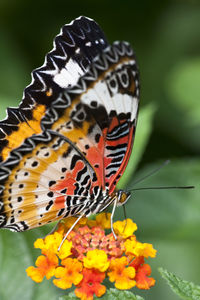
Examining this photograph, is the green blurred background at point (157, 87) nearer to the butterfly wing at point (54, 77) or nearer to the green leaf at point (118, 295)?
the butterfly wing at point (54, 77)

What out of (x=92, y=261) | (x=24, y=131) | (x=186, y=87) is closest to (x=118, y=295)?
(x=92, y=261)

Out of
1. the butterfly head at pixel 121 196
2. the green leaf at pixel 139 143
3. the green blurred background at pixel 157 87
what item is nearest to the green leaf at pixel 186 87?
the green blurred background at pixel 157 87

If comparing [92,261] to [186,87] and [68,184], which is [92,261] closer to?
[68,184]

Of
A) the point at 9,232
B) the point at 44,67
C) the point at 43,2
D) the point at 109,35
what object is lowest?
the point at 9,232

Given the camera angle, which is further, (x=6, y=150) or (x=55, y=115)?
(x=6, y=150)

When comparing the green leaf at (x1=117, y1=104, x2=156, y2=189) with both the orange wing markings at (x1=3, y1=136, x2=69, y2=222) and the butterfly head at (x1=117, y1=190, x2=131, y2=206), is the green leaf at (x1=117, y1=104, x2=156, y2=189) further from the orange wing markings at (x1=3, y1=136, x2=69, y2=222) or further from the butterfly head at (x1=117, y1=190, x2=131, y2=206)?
the orange wing markings at (x1=3, y1=136, x2=69, y2=222)

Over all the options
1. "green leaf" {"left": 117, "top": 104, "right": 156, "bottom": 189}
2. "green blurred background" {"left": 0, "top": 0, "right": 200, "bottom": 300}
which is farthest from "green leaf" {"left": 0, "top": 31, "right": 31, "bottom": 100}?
"green leaf" {"left": 117, "top": 104, "right": 156, "bottom": 189}

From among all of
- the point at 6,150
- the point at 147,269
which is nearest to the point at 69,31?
the point at 6,150

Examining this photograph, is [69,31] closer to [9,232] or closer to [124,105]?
[124,105]

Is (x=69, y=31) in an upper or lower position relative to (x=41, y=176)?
upper
